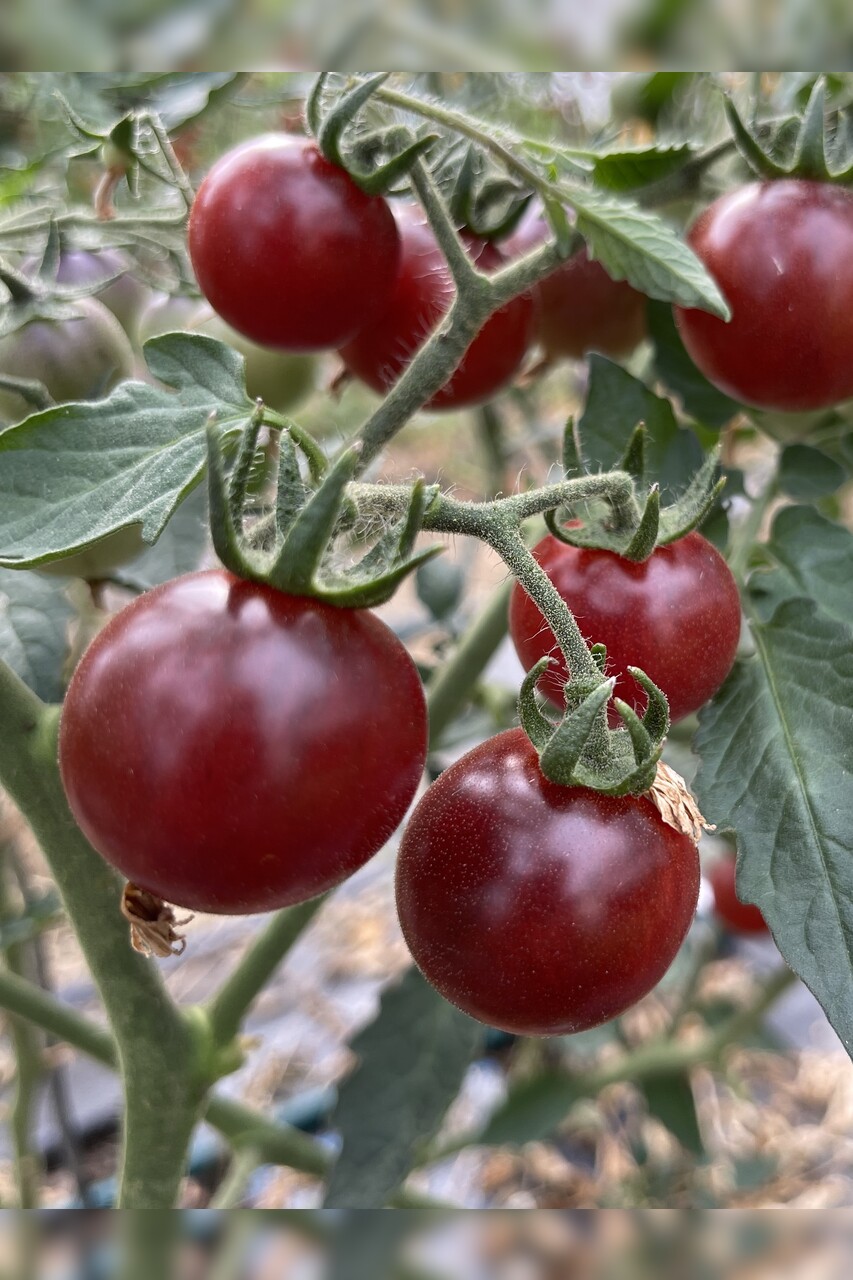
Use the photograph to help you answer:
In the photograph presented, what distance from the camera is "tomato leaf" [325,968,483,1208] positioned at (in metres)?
0.71

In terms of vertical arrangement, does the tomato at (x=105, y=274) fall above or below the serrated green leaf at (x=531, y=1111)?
above

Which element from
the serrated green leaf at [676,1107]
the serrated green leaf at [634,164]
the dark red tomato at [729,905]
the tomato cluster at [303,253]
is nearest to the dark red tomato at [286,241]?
the tomato cluster at [303,253]

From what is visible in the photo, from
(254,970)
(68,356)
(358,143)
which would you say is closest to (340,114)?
(358,143)

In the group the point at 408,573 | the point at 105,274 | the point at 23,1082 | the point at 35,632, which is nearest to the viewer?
the point at 408,573

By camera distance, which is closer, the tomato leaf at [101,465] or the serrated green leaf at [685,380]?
the tomato leaf at [101,465]

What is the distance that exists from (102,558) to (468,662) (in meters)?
0.25

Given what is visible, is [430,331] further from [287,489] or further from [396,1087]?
[396,1087]

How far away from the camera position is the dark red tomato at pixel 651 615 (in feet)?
1.44

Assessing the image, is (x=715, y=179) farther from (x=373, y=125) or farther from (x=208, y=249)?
(x=208, y=249)

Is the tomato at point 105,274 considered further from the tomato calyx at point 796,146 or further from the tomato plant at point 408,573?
the tomato calyx at point 796,146

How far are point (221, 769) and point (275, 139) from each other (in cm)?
35

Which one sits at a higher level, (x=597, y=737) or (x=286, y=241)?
(x=286, y=241)

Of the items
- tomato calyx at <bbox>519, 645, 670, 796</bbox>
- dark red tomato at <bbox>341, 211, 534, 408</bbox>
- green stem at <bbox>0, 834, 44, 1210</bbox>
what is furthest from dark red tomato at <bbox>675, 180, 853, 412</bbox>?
green stem at <bbox>0, 834, 44, 1210</bbox>

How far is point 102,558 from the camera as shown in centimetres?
59
